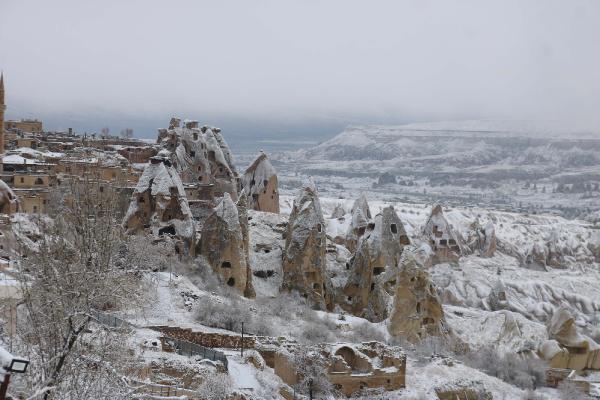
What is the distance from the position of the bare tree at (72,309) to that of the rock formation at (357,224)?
32.4m

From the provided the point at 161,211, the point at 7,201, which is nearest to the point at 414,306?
the point at 161,211

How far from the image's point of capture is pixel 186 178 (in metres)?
43.4

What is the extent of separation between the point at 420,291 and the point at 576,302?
98.6 feet

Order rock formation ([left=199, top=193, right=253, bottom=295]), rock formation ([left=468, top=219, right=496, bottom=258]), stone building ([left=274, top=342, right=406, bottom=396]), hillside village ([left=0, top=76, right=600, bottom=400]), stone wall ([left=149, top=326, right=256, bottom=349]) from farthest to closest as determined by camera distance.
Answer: rock formation ([left=468, top=219, right=496, bottom=258]) → rock formation ([left=199, top=193, right=253, bottom=295]) → stone wall ([left=149, top=326, right=256, bottom=349]) → stone building ([left=274, top=342, right=406, bottom=396]) → hillside village ([left=0, top=76, right=600, bottom=400])

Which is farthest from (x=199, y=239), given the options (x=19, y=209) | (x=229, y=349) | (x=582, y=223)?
(x=582, y=223)

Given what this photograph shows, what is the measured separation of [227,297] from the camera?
31.1 metres

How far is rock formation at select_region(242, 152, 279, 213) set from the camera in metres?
47.4

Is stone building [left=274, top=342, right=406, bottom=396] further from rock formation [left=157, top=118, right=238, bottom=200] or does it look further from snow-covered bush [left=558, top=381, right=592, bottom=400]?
rock formation [left=157, top=118, right=238, bottom=200]

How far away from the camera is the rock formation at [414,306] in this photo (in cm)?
3253

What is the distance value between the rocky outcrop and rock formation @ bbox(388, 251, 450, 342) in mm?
4664

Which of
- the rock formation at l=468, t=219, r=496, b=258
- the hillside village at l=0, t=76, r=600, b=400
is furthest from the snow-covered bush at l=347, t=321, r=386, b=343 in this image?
the rock formation at l=468, t=219, r=496, b=258

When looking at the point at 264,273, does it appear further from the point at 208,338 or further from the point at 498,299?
the point at 498,299

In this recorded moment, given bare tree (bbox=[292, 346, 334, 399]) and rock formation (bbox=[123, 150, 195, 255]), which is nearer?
bare tree (bbox=[292, 346, 334, 399])

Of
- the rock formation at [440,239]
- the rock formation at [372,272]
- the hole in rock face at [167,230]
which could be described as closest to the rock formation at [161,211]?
the hole in rock face at [167,230]
